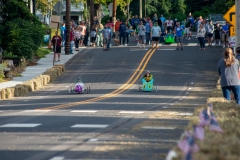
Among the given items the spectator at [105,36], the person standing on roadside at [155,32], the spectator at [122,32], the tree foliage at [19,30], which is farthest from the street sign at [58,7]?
the person standing on roadside at [155,32]

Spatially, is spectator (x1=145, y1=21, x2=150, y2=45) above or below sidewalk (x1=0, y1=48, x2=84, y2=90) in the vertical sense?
above

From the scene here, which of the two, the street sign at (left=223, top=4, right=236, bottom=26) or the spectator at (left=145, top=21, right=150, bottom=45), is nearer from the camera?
the street sign at (left=223, top=4, right=236, bottom=26)

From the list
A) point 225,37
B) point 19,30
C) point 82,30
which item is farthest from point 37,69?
point 225,37

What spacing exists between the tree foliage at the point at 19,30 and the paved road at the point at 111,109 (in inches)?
97.8

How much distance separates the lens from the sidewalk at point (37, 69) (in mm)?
31969

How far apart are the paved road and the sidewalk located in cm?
86

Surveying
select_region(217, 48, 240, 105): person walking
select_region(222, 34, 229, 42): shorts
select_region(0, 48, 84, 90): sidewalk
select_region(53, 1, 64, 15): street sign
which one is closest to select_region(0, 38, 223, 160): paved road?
select_region(0, 48, 84, 90): sidewalk

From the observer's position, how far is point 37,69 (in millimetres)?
38375

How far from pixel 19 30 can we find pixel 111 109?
65.8 ft

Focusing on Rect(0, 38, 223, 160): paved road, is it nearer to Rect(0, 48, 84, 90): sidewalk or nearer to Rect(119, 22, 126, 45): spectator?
Rect(0, 48, 84, 90): sidewalk

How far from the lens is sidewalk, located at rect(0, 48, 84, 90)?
105 ft

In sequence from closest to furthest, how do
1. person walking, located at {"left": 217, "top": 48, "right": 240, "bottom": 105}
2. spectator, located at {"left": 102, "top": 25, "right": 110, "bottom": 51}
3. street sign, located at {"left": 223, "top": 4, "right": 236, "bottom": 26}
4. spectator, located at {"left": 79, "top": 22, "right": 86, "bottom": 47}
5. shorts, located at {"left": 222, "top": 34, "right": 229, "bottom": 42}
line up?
1. person walking, located at {"left": 217, "top": 48, "right": 240, "bottom": 105}
2. street sign, located at {"left": 223, "top": 4, "right": 236, "bottom": 26}
3. shorts, located at {"left": 222, "top": 34, "right": 229, "bottom": 42}
4. spectator, located at {"left": 102, "top": 25, "right": 110, "bottom": 51}
5. spectator, located at {"left": 79, "top": 22, "right": 86, "bottom": 47}

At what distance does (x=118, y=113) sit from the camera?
19.4 metres

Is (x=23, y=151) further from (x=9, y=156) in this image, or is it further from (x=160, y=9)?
(x=160, y=9)
